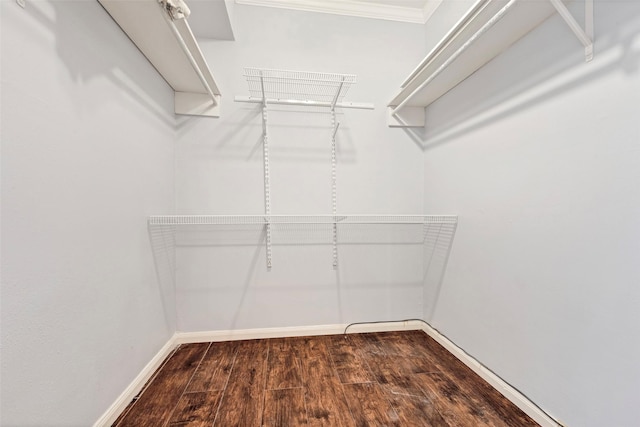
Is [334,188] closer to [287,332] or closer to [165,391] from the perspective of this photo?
[287,332]

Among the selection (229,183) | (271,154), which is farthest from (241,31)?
(229,183)

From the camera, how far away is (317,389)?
4.33 ft

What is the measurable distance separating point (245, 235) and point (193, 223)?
1.17 feet

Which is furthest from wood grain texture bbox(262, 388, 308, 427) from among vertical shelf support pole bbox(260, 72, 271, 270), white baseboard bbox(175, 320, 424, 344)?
vertical shelf support pole bbox(260, 72, 271, 270)

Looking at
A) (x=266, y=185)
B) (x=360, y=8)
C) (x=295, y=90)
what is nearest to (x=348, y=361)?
(x=266, y=185)

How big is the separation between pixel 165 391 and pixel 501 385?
1.72m

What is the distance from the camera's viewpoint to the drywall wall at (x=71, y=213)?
718 millimetres

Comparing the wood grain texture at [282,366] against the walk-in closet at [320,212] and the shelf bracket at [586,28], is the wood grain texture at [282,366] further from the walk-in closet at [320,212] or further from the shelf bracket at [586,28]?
the shelf bracket at [586,28]

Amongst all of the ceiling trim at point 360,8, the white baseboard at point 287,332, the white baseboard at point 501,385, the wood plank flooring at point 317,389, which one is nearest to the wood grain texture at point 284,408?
the wood plank flooring at point 317,389

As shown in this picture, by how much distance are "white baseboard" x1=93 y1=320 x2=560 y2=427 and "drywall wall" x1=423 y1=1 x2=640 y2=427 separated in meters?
0.05

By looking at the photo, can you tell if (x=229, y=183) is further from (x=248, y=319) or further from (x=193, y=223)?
(x=248, y=319)

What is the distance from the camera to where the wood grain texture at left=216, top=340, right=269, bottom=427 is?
1140 mm

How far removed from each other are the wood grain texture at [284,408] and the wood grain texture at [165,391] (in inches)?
17.6

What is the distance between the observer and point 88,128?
990 mm
